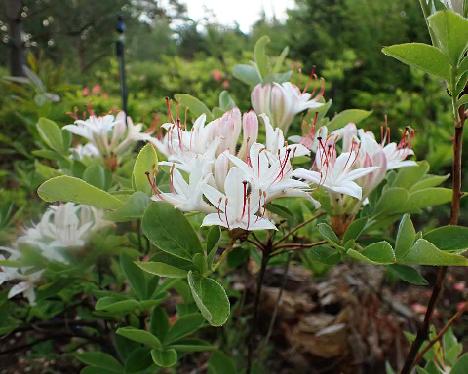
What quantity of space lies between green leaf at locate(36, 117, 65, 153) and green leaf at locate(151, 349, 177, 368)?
44cm

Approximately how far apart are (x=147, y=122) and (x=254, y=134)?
60.2 inches

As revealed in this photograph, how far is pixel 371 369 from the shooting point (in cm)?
152

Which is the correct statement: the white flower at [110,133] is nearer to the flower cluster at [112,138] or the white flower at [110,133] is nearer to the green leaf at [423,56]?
the flower cluster at [112,138]

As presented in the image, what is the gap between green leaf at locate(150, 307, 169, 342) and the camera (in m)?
0.78

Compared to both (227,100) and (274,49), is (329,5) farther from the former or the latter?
(227,100)

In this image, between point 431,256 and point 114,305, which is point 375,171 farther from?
point 114,305

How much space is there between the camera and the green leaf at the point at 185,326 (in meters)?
0.75

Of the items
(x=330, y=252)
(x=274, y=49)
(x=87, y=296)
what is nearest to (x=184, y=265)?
(x=330, y=252)

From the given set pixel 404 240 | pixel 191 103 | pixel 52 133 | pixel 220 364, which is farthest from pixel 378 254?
pixel 52 133

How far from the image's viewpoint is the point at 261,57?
84cm

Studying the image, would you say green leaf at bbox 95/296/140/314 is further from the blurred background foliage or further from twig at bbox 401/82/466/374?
the blurred background foliage

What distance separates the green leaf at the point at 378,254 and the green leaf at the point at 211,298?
136 millimetres

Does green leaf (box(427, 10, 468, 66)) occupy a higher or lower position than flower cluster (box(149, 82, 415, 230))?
higher

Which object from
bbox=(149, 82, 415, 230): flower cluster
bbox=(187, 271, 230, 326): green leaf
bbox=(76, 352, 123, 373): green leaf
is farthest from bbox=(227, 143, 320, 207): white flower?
bbox=(76, 352, 123, 373): green leaf
